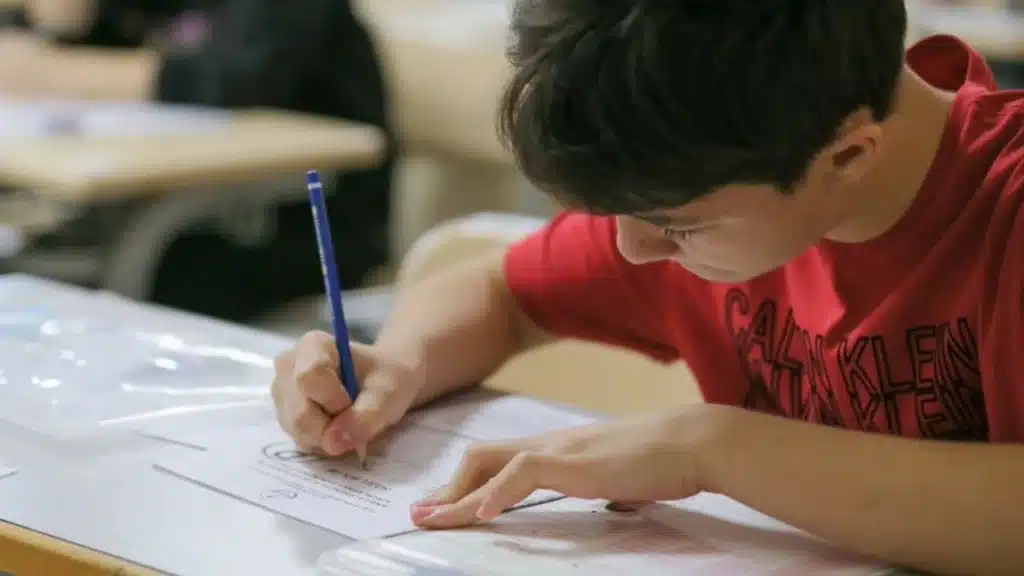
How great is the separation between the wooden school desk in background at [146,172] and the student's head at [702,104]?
4.12ft

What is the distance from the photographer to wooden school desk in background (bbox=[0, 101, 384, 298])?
6.33 feet

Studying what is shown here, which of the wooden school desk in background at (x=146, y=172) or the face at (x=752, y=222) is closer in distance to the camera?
the face at (x=752, y=222)

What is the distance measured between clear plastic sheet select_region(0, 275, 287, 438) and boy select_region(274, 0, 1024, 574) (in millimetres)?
101

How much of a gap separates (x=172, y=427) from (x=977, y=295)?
0.52 meters

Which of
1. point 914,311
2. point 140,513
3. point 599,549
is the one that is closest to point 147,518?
point 140,513

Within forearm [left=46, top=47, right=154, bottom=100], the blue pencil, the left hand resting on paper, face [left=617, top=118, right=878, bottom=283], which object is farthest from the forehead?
forearm [left=46, top=47, right=154, bottom=100]

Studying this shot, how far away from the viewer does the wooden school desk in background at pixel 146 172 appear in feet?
6.33

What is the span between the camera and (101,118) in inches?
89.0

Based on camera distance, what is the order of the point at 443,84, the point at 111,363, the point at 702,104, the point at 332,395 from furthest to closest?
the point at 443,84 → the point at 111,363 → the point at 332,395 → the point at 702,104

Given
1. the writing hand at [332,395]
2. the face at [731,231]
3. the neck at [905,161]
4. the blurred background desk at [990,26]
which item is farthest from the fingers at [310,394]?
the blurred background desk at [990,26]

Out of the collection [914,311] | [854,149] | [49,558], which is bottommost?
[49,558]

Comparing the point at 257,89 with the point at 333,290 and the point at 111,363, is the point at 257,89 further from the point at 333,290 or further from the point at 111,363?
the point at 333,290

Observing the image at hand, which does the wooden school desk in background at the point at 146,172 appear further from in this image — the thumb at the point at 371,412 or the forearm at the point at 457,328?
the thumb at the point at 371,412

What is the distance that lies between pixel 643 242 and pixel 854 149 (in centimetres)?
13
